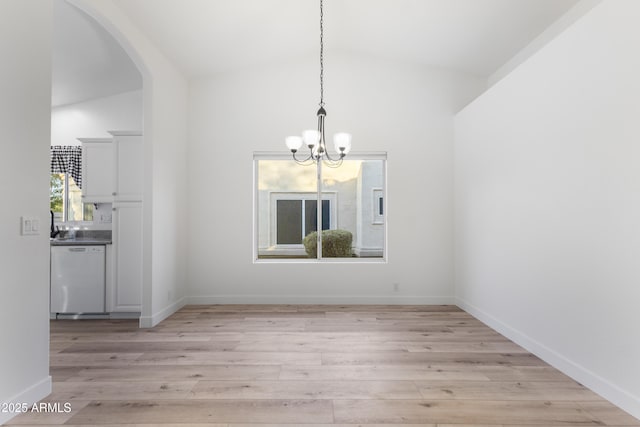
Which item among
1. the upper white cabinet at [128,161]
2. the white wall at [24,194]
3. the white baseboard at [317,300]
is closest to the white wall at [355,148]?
the white baseboard at [317,300]

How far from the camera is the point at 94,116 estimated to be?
517 cm

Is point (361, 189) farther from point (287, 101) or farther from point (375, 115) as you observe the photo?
point (287, 101)

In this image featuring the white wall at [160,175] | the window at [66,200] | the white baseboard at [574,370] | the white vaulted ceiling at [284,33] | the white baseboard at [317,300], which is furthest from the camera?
the window at [66,200]

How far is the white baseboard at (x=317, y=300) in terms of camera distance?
15.9 feet

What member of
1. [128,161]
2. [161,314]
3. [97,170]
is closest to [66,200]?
[97,170]

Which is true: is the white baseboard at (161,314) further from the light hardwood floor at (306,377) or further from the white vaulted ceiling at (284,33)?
the white vaulted ceiling at (284,33)

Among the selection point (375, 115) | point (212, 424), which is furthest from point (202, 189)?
point (212, 424)

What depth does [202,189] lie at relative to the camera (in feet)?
15.9

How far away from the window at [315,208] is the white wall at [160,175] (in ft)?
3.47

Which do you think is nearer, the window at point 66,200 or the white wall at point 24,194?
the white wall at point 24,194

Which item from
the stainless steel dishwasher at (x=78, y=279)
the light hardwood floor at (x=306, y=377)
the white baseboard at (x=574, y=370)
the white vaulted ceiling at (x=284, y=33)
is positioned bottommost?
the light hardwood floor at (x=306, y=377)

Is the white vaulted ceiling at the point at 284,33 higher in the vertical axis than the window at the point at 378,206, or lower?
higher

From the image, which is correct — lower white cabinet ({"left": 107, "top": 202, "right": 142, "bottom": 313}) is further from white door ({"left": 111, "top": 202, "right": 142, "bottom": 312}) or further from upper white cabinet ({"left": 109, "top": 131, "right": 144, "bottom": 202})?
upper white cabinet ({"left": 109, "top": 131, "right": 144, "bottom": 202})

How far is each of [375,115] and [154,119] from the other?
277 centimetres
